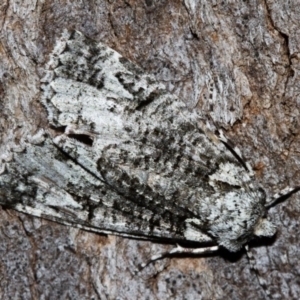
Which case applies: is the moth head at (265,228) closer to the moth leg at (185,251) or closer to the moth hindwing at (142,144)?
the moth hindwing at (142,144)

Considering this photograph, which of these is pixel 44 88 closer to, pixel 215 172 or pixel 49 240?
pixel 49 240

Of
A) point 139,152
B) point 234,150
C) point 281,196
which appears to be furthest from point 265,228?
point 139,152

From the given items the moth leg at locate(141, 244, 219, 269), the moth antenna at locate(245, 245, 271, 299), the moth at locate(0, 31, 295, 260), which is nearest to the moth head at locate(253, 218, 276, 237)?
the moth at locate(0, 31, 295, 260)

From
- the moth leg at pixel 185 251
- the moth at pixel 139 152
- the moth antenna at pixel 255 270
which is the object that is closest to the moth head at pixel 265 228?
the moth at pixel 139 152

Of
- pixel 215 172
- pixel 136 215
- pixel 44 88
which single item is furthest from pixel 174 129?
pixel 44 88

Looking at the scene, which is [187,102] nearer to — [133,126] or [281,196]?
[133,126]
